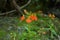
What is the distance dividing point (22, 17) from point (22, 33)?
628 millimetres

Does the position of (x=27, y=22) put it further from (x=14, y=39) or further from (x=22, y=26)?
(x=14, y=39)

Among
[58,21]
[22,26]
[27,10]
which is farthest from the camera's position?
[27,10]

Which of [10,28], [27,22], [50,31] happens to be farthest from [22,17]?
[50,31]

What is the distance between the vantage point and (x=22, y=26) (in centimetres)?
333

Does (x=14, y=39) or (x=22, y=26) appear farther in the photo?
(x=22, y=26)

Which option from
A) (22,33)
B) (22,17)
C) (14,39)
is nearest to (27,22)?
(22,17)

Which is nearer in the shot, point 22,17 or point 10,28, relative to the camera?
point 10,28

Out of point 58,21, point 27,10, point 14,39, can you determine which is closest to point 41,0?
point 27,10

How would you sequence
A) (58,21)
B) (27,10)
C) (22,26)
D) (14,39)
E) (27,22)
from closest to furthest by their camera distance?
(14,39) < (22,26) < (27,22) < (58,21) < (27,10)

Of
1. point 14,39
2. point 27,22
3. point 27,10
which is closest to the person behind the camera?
point 14,39

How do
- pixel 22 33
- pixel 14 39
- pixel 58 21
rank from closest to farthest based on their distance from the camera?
pixel 14 39 < pixel 22 33 < pixel 58 21

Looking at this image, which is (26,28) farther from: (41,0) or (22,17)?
(41,0)

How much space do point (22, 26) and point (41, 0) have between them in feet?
3.82

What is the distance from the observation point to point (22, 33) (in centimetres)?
312
